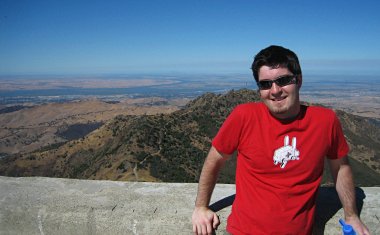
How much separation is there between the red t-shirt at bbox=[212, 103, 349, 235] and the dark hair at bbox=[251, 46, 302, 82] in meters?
0.33

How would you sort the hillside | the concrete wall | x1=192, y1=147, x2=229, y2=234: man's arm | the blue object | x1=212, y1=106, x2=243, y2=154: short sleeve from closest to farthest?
the blue object → x1=212, y1=106, x2=243, y2=154: short sleeve → x1=192, y1=147, x2=229, y2=234: man's arm → the concrete wall → the hillside

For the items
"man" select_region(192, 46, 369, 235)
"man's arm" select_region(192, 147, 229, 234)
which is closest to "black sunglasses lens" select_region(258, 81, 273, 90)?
"man" select_region(192, 46, 369, 235)

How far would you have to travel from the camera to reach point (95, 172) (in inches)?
1410

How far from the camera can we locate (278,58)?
8.32 feet

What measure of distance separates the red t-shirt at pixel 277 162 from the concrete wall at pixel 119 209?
38cm

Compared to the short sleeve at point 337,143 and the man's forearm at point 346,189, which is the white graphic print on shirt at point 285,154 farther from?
the man's forearm at point 346,189

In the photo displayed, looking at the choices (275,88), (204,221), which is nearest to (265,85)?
(275,88)

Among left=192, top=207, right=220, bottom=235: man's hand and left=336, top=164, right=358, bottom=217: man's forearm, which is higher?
left=336, top=164, right=358, bottom=217: man's forearm

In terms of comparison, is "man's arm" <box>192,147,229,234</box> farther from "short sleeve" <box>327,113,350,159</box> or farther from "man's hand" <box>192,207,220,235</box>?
"short sleeve" <box>327,113,350,159</box>

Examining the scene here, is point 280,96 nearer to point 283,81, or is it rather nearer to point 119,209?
point 283,81

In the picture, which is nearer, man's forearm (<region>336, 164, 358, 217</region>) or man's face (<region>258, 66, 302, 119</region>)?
man's face (<region>258, 66, 302, 119</region>)

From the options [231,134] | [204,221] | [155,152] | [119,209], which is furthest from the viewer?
[155,152]

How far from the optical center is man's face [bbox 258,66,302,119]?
254 centimetres

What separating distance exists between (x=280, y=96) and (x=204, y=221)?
110 centimetres
